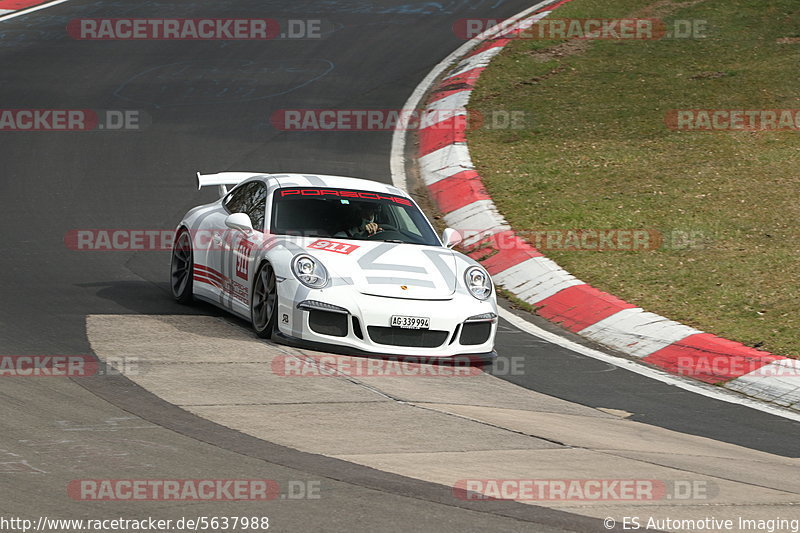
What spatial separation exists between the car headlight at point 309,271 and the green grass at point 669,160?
3.48 metres

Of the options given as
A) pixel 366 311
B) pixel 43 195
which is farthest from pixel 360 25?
pixel 366 311

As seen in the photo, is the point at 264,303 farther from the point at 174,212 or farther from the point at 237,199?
the point at 174,212

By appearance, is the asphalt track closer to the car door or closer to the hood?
the car door

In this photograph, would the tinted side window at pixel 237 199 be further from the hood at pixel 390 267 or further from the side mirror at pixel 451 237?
the side mirror at pixel 451 237

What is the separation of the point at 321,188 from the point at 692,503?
5433 mm

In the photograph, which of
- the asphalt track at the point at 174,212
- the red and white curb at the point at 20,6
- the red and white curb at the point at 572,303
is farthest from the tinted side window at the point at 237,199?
the red and white curb at the point at 20,6

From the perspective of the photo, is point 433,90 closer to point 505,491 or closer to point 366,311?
point 366,311

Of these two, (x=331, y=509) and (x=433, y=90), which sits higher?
(x=433, y=90)

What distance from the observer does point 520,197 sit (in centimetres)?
1448

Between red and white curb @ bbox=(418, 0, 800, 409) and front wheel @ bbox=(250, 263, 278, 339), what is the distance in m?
3.03

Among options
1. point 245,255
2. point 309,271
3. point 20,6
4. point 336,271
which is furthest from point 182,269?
point 20,6

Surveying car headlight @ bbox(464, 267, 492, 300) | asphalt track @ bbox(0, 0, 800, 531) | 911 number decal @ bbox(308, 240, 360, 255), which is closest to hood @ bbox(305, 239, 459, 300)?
911 number decal @ bbox(308, 240, 360, 255)

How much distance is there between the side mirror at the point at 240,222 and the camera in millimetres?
9784

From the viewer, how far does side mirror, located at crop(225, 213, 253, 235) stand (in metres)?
9.78
